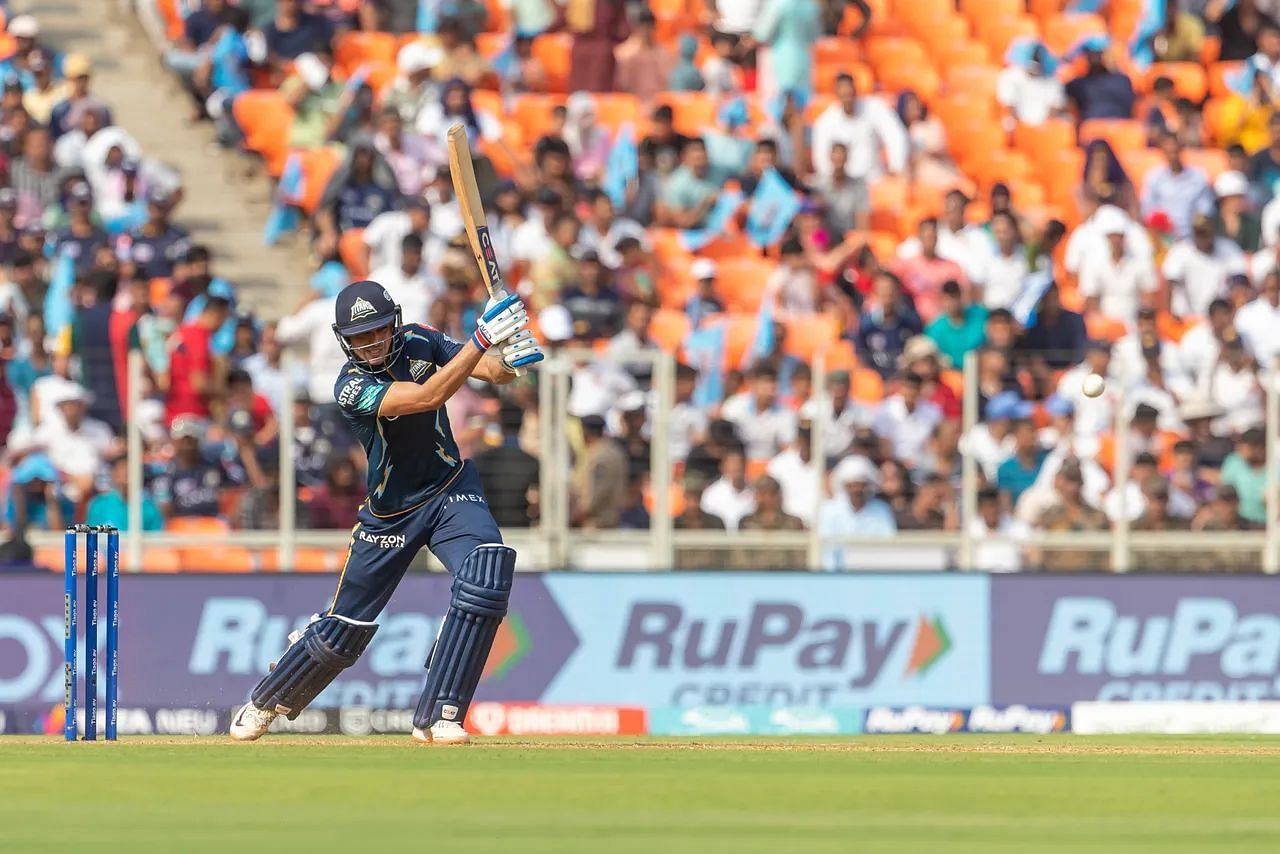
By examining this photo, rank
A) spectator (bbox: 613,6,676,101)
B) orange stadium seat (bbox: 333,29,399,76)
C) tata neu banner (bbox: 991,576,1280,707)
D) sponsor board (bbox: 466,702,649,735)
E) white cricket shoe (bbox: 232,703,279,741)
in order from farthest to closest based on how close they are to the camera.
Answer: spectator (bbox: 613,6,676,101) < orange stadium seat (bbox: 333,29,399,76) < tata neu banner (bbox: 991,576,1280,707) < sponsor board (bbox: 466,702,649,735) < white cricket shoe (bbox: 232,703,279,741)

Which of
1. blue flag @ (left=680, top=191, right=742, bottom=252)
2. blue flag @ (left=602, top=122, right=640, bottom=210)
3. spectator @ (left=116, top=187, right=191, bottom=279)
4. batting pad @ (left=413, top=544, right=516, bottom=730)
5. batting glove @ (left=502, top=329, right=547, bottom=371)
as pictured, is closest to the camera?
batting glove @ (left=502, top=329, right=547, bottom=371)

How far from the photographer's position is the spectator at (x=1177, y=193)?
18141 millimetres

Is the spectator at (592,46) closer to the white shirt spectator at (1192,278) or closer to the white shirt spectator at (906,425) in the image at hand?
the white shirt spectator at (1192,278)

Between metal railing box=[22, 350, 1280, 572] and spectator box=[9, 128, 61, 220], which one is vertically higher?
spectator box=[9, 128, 61, 220]

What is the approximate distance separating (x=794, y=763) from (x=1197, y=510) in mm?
6334

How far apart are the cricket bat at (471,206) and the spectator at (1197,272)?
8.30 m

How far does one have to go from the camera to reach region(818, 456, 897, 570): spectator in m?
14.8

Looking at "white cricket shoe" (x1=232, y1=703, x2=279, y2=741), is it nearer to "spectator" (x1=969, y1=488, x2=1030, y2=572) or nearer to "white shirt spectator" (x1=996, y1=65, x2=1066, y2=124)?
"spectator" (x1=969, y1=488, x2=1030, y2=572)

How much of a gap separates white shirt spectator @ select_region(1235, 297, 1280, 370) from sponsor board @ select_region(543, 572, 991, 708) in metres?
3.37

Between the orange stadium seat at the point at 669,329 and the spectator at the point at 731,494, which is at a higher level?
the orange stadium seat at the point at 669,329

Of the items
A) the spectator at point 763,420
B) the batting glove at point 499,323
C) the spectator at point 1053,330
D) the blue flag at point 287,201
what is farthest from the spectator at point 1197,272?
the batting glove at point 499,323

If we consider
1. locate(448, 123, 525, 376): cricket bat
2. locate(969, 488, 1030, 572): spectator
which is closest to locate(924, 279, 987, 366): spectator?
locate(969, 488, 1030, 572): spectator

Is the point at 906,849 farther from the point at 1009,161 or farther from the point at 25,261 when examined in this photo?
the point at 1009,161

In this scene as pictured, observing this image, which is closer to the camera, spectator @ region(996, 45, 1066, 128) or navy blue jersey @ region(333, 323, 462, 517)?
navy blue jersey @ region(333, 323, 462, 517)
